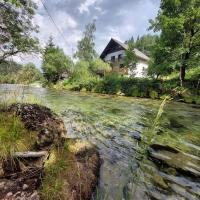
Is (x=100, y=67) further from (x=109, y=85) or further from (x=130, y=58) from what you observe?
(x=109, y=85)

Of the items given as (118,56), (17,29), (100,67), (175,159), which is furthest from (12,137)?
(118,56)

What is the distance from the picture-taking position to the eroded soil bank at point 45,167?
2.25 meters

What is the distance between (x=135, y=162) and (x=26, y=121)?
2188mm

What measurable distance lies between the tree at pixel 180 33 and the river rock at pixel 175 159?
47.9 feet

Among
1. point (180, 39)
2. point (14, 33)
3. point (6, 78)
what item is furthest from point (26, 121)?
point (180, 39)

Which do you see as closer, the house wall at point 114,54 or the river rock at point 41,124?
the river rock at point 41,124

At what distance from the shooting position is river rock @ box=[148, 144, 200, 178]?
12.0ft

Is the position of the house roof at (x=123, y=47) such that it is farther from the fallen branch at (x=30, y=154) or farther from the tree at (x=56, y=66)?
the fallen branch at (x=30, y=154)

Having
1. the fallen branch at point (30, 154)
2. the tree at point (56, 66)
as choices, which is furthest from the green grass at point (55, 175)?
the tree at point (56, 66)

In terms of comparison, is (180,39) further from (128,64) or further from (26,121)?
(26,121)

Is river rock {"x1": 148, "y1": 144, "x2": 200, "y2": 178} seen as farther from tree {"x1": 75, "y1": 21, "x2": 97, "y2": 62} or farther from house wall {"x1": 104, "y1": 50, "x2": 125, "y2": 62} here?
tree {"x1": 75, "y1": 21, "x2": 97, "y2": 62}

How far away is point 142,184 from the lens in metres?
3.03

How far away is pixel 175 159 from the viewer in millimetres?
4102

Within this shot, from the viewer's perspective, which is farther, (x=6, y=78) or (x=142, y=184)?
(x=6, y=78)
